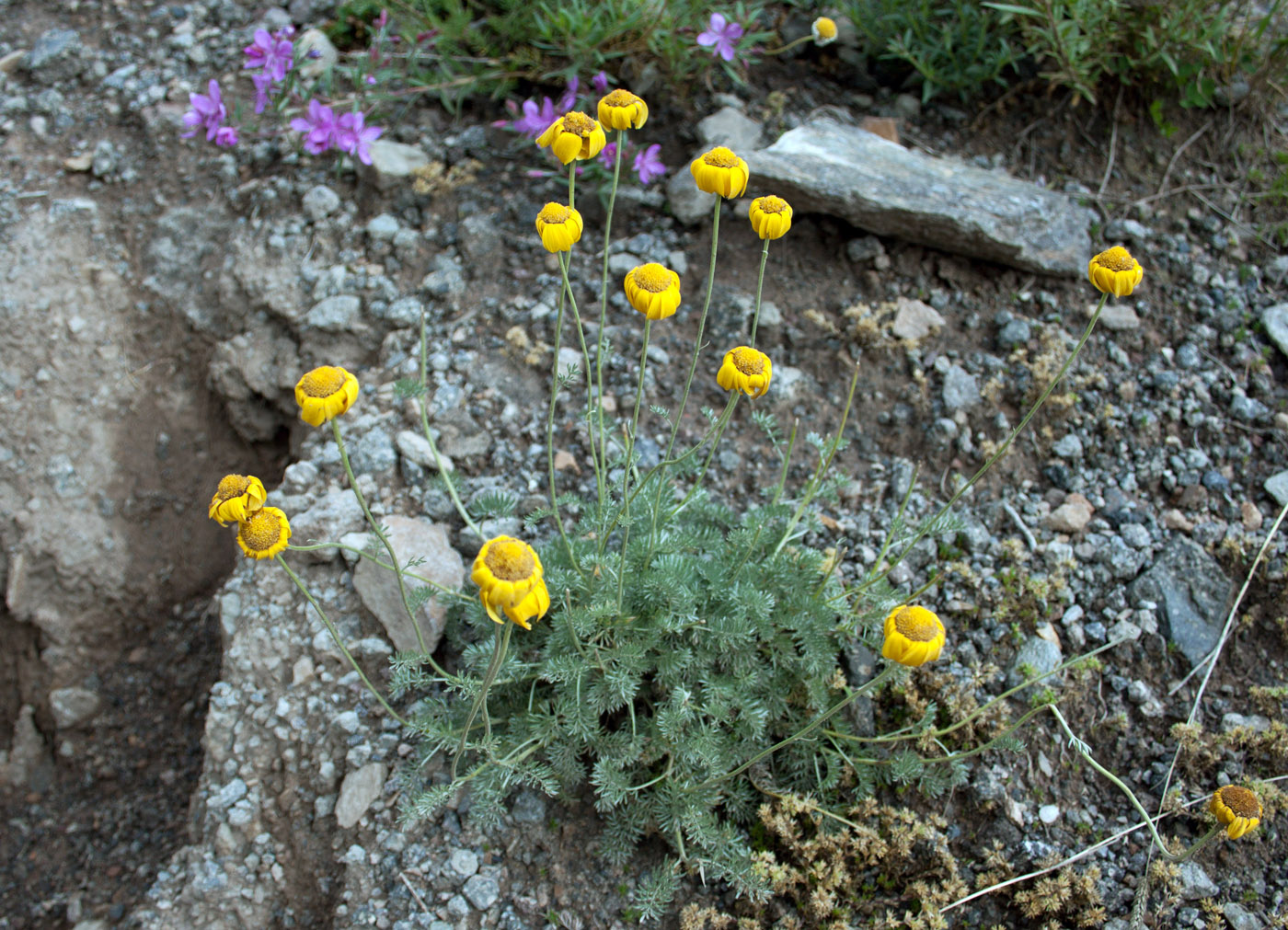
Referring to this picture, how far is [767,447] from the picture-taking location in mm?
3014

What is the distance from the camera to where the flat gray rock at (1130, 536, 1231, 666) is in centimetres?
256

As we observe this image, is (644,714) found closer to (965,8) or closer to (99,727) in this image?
(99,727)

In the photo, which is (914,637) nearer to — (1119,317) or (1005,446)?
(1005,446)

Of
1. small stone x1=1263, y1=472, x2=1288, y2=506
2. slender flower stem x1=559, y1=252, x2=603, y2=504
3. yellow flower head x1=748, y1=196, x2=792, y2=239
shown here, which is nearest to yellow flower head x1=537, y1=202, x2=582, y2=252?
slender flower stem x1=559, y1=252, x2=603, y2=504

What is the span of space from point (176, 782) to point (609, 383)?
2.08m

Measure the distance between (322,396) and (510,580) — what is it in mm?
514

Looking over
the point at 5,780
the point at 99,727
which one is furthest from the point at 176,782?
the point at 5,780

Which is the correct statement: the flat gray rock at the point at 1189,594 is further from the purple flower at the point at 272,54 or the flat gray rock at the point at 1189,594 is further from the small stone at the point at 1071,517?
the purple flower at the point at 272,54

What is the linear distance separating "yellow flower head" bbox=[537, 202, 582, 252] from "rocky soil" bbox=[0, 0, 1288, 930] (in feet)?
3.81

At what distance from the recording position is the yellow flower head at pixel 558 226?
180cm

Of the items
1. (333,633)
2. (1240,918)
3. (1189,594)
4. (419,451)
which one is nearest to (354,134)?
(419,451)

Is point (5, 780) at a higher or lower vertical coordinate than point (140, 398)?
lower

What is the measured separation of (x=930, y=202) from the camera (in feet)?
10.4

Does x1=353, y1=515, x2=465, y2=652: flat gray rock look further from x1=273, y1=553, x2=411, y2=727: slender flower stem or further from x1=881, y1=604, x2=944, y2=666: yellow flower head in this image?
x1=881, y1=604, x2=944, y2=666: yellow flower head
